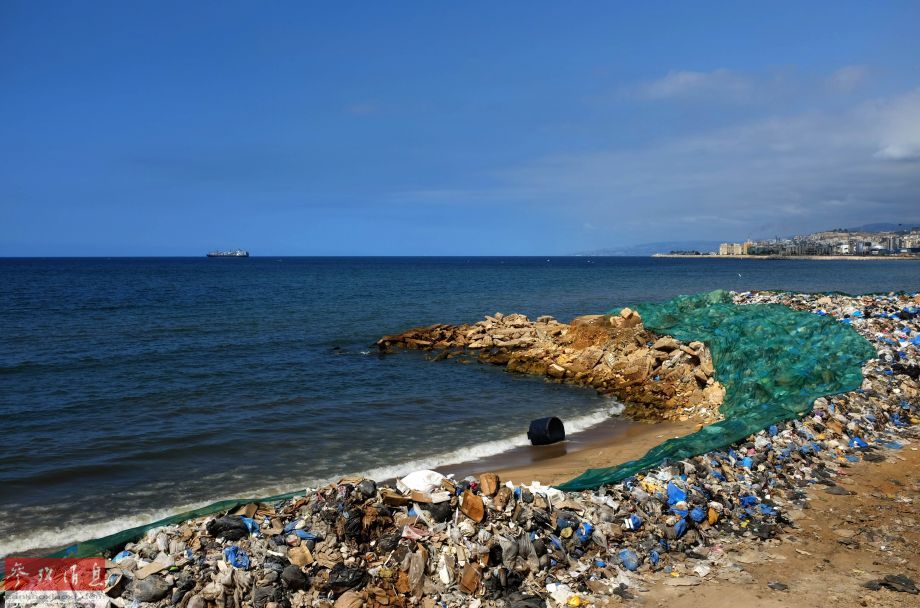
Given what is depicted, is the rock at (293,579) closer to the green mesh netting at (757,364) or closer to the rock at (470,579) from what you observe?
the rock at (470,579)

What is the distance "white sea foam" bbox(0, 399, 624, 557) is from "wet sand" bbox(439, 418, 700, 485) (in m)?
0.29

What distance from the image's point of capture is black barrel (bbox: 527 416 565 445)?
1191 centimetres

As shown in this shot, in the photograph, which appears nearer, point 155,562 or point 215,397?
point 155,562

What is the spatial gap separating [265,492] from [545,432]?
539 cm

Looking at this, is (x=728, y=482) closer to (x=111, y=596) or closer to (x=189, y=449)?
(x=111, y=596)

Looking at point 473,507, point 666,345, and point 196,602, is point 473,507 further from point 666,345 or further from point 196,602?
point 666,345

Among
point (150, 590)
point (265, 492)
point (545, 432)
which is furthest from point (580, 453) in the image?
point (150, 590)

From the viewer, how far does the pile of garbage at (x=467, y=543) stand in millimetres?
5309

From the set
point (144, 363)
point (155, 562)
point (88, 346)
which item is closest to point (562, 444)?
point (155, 562)

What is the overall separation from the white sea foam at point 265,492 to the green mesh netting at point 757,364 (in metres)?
3.19

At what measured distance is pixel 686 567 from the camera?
588cm

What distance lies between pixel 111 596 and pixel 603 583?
4387mm

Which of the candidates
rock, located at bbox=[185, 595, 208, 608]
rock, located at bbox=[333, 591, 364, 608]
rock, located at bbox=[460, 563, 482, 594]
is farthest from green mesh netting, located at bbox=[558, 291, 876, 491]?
rock, located at bbox=[185, 595, 208, 608]

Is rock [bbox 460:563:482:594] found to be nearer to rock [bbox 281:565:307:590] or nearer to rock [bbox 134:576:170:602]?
rock [bbox 281:565:307:590]
